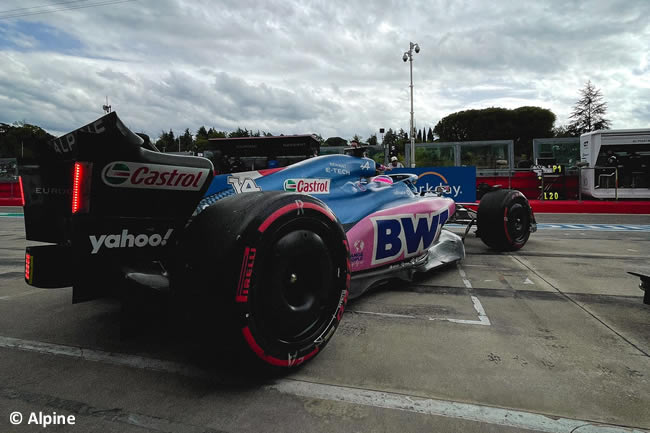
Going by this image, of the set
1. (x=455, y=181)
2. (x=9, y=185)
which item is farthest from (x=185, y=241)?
(x=9, y=185)

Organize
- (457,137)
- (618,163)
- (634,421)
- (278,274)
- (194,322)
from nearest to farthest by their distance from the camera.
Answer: (634,421) < (194,322) < (278,274) < (618,163) < (457,137)

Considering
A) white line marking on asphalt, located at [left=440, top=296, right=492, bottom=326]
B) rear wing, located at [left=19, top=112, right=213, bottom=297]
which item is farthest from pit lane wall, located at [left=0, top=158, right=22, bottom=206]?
white line marking on asphalt, located at [left=440, top=296, right=492, bottom=326]

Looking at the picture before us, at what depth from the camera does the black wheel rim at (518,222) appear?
5.41 meters

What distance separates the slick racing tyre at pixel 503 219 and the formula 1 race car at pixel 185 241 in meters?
3.72

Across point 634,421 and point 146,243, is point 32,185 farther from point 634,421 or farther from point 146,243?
point 634,421

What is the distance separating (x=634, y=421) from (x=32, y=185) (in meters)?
3.27

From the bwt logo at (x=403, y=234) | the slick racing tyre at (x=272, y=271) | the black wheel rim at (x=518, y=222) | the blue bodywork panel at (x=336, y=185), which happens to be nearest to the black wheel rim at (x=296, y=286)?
the slick racing tyre at (x=272, y=271)

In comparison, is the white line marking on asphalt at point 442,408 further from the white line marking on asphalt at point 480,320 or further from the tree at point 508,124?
the tree at point 508,124

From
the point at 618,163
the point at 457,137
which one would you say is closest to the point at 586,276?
the point at 618,163

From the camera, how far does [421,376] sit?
1.96 meters

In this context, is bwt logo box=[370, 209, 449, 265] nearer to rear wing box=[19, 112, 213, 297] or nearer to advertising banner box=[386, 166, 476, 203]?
rear wing box=[19, 112, 213, 297]

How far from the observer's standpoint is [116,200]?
1750 mm

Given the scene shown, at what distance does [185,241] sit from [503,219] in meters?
4.61

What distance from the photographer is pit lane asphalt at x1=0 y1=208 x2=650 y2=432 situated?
1610 mm
